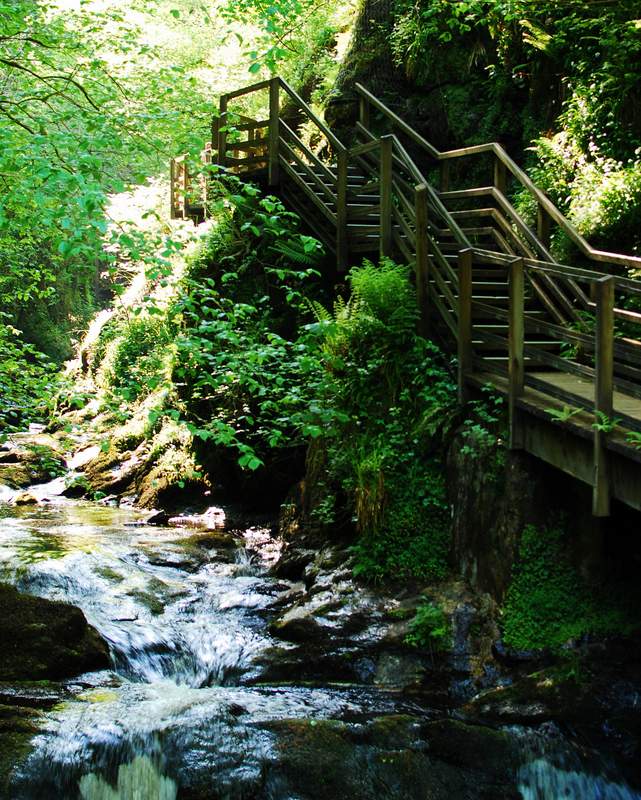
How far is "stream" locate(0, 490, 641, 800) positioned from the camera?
528 cm

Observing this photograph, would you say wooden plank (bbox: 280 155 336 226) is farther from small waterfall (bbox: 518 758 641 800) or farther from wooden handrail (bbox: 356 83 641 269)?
small waterfall (bbox: 518 758 641 800)

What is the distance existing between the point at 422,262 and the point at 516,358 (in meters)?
2.64

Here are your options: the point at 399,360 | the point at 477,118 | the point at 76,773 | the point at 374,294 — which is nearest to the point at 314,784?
the point at 76,773

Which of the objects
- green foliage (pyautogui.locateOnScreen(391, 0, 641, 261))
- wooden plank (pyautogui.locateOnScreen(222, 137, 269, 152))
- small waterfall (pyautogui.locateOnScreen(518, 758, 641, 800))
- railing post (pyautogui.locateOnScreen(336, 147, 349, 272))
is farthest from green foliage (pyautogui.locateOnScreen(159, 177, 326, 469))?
small waterfall (pyautogui.locateOnScreen(518, 758, 641, 800))

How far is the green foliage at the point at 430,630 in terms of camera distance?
6906mm

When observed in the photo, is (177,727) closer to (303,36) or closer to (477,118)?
(477,118)

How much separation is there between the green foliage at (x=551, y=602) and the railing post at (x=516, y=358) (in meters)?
0.85

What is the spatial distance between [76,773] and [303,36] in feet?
58.2

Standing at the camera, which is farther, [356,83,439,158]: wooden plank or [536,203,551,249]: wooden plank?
[356,83,439,158]: wooden plank

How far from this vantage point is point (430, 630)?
6.99 meters

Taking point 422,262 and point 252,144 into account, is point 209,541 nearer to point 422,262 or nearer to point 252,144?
point 422,262

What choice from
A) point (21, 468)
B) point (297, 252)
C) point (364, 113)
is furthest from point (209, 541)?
point (364, 113)

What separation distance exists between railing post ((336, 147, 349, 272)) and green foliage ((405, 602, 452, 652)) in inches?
231

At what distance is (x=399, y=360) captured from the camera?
8.79 m
